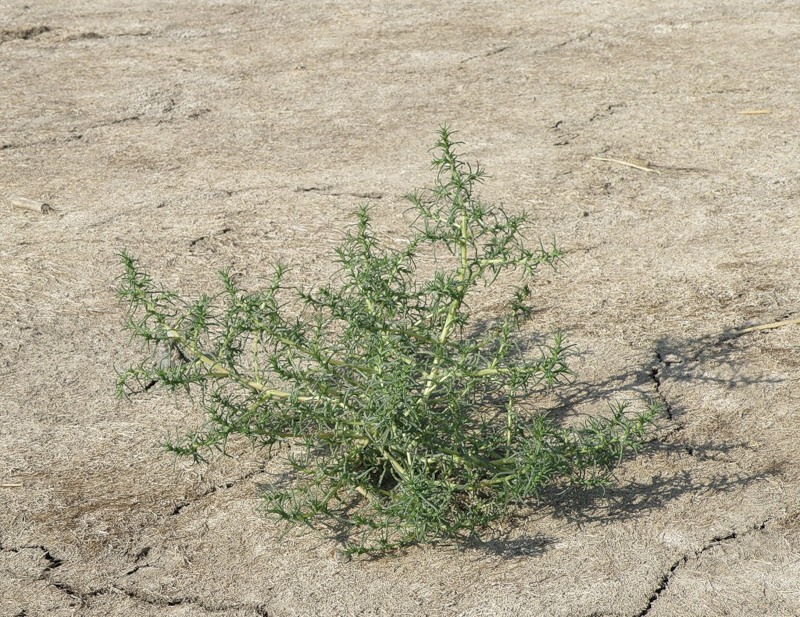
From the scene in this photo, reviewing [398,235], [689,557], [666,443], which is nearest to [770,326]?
[666,443]

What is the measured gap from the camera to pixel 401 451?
2492 mm

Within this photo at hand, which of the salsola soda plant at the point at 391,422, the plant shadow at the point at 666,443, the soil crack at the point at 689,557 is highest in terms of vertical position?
the salsola soda plant at the point at 391,422

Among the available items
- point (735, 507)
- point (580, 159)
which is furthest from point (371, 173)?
point (735, 507)

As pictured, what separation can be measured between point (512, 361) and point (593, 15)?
3.86 metres

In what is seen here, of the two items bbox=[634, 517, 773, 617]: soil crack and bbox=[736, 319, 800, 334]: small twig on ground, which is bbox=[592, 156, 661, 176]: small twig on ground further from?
bbox=[634, 517, 773, 617]: soil crack

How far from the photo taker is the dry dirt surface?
2488mm

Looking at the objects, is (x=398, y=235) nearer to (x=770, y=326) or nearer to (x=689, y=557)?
(x=770, y=326)

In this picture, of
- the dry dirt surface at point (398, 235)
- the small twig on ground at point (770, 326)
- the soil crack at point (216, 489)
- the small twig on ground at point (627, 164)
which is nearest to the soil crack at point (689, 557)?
the dry dirt surface at point (398, 235)

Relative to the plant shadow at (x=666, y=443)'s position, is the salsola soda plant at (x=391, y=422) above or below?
above

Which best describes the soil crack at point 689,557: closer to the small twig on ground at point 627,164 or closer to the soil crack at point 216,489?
the soil crack at point 216,489

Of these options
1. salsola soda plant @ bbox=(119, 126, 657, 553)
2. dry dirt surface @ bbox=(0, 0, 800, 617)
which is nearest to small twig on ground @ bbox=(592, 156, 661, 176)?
dry dirt surface @ bbox=(0, 0, 800, 617)

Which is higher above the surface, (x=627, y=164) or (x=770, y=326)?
(x=627, y=164)

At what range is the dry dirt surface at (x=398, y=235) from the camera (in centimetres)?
249

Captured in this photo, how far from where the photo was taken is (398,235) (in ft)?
13.4
